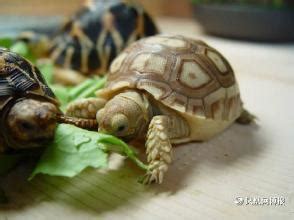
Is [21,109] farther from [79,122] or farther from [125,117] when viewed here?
[125,117]

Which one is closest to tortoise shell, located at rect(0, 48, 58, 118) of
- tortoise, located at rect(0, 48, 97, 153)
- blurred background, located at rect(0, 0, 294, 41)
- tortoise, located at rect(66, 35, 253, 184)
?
tortoise, located at rect(0, 48, 97, 153)

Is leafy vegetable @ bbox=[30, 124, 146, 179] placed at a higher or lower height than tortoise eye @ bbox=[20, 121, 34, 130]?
lower

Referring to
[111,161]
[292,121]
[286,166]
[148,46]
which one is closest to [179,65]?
[148,46]

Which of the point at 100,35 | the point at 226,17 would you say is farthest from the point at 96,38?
the point at 226,17

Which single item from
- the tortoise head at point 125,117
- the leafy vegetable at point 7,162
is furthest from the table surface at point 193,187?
the tortoise head at point 125,117

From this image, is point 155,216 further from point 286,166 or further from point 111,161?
point 286,166

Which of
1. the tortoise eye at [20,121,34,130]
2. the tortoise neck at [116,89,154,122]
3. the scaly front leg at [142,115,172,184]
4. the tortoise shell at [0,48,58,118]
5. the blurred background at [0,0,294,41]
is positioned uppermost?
the tortoise shell at [0,48,58,118]

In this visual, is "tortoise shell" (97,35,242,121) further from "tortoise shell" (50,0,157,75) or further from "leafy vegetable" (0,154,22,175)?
"tortoise shell" (50,0,157,75)
